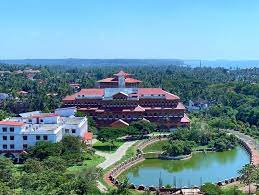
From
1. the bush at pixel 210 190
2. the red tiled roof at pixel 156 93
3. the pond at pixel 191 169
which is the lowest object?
the pond at pixel 191 169

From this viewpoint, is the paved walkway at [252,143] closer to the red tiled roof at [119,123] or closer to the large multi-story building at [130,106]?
the large multi-story building at [130,106]

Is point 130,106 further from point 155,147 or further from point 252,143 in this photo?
point 252,143

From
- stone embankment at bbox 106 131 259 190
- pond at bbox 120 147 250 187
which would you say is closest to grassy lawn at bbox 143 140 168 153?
stone embankment at bbox 106 131 259 190

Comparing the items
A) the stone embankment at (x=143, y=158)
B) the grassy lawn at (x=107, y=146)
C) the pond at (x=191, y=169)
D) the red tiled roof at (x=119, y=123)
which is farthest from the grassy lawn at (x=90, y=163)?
the red tiled roof at (x=119, y=123)

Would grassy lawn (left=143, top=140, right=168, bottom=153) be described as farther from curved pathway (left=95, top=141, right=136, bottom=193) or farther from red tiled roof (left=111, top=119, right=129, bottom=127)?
red tiled roof (left=111, top=119, right=129, bottom=127)

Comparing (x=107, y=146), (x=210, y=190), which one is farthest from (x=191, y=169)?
(x=210, y=190)

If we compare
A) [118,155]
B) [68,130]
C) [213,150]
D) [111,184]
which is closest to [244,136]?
[213,150]
